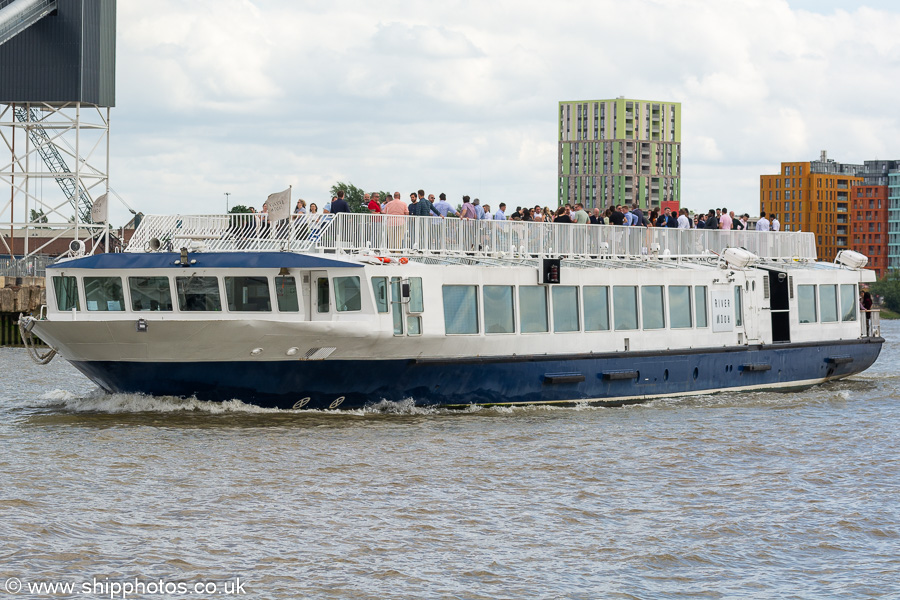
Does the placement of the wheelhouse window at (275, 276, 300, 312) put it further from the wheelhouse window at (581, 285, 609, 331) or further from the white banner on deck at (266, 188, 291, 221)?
the wheelhouse window at (581, 285, 609, 331)

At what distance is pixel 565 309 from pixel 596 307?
3.23 ft

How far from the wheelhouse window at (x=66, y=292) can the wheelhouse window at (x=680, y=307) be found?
13188mm

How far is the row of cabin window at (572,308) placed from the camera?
26641 mm

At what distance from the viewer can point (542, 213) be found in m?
33.2

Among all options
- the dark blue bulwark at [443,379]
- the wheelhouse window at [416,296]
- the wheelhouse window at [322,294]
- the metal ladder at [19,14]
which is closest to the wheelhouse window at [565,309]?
the dark blue bulwark at [443,379]

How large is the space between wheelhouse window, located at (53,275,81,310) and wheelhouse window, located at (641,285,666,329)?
12.3 metres

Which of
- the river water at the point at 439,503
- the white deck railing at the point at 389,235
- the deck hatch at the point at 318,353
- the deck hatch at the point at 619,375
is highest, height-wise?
the white deck railing at the point at 389,235

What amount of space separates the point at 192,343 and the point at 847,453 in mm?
11703

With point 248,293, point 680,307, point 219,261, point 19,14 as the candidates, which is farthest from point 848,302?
point 19,14

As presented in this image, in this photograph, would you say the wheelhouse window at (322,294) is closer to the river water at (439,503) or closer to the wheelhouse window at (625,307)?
the river water at (439,503)

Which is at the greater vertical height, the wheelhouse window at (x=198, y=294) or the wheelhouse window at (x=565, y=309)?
the wheelhouse window at (x=198, y=294)

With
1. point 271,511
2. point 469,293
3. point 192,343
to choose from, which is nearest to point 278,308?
point 192,343

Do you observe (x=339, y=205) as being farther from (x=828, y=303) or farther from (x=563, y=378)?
(x=828, y=303)

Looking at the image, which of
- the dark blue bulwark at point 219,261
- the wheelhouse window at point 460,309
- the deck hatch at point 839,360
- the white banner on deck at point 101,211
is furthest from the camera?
the deck hatch at point 839,360
